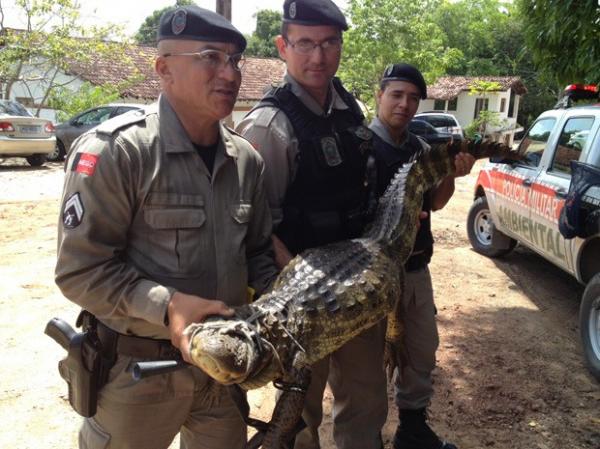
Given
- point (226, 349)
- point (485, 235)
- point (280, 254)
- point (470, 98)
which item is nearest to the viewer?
point (226, 349)

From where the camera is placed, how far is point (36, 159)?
13219mm

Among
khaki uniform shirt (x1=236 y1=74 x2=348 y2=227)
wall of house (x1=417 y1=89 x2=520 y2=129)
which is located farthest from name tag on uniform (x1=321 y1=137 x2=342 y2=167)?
wall of house (x1=417 y1=89 x2=520 y2=129)

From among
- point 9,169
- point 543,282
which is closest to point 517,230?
point 543,282

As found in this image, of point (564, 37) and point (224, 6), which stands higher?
point (224, 6)

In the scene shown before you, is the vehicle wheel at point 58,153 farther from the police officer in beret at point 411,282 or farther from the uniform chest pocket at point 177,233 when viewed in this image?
the uniform chest pocket at point 177,233

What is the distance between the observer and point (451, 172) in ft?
10.6

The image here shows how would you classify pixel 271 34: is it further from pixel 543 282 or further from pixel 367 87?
pixel 543 282

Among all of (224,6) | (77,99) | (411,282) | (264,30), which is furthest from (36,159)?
(264,30)

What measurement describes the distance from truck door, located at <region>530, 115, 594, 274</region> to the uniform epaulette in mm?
4043

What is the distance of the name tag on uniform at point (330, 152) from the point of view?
2375mm

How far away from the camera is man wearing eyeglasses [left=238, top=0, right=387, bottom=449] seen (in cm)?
232

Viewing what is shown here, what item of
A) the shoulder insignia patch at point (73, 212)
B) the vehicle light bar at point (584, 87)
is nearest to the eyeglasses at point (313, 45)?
the shoulder insignia patch at point (73, 212)

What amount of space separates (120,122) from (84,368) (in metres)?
0.87

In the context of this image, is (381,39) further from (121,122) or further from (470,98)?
(121,122)
